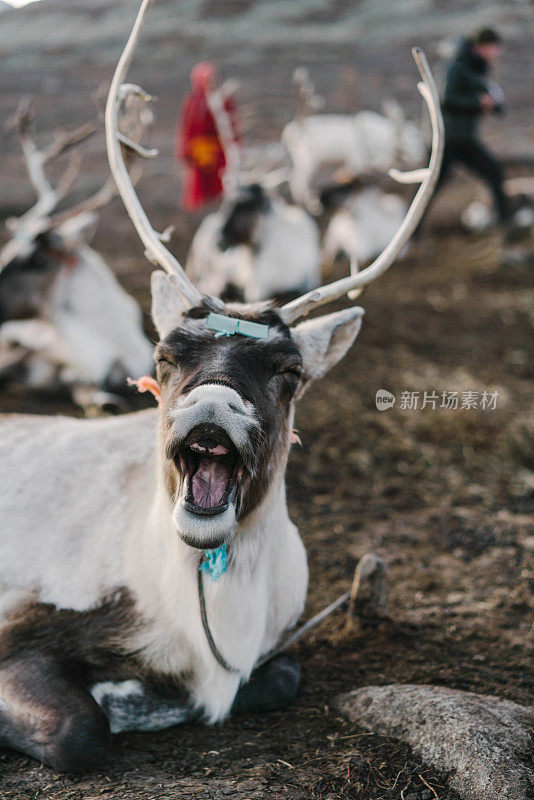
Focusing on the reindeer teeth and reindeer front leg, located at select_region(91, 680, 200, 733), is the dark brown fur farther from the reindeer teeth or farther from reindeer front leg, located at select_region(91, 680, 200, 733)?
reindeer front leg, located at select_region(91, 680, 200, 733)

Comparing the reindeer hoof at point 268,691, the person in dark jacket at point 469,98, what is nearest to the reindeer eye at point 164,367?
the reindeer hoof at point 268,691

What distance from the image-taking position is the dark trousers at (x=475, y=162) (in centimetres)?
888

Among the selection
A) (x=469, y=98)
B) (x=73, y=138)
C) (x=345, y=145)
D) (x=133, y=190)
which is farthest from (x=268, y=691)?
(x=345, y=145)

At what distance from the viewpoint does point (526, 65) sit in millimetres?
21172

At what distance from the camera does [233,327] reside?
8.04ft

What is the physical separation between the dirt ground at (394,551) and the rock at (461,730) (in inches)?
2.4

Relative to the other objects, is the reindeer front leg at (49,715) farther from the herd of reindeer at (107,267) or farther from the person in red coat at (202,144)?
the person in red coat at (202,144)

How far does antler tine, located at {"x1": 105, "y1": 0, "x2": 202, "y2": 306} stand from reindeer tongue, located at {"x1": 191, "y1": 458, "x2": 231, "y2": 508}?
0.69 meters

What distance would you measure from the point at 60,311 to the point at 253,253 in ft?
8.75

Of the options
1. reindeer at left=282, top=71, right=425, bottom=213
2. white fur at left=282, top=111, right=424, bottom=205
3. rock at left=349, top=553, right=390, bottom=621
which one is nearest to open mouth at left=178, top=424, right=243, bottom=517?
rock at left=349, top=553, right=390, bottom=621

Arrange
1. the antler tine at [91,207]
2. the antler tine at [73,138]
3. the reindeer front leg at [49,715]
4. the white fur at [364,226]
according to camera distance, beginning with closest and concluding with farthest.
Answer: the reindeer front leg at [49,715]
the antler tine at [73,138]
the antler tine at [91,207]
the white fur at [364,226]

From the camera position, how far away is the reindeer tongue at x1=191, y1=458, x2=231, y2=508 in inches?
86.5

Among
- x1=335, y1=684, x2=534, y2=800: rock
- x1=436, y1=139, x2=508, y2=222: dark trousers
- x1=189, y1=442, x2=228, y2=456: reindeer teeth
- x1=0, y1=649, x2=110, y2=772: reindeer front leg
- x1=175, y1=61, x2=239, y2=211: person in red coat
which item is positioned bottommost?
x1=335, y1=684, x2=534, y2=800: rock

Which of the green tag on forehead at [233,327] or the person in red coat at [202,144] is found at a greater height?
the person in red coat at [202,144]
